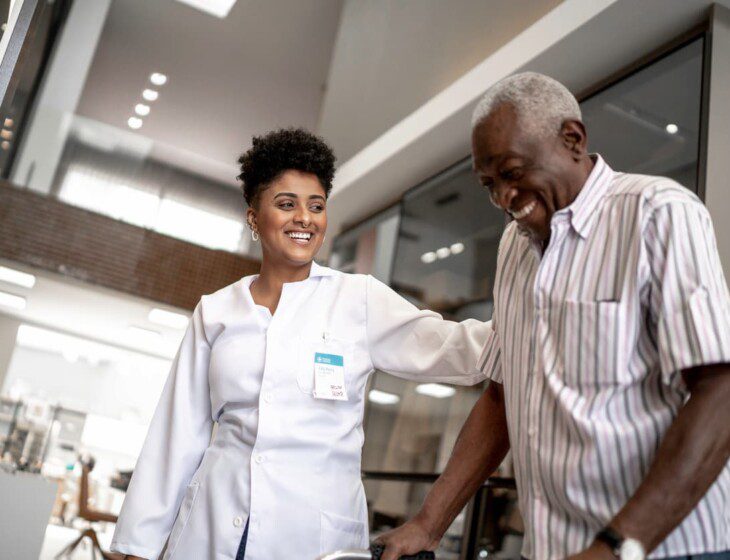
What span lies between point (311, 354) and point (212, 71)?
566cm

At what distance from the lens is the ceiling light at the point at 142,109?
6.73 meters

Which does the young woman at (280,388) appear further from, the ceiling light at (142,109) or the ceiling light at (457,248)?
the ceiling light at (142,109)

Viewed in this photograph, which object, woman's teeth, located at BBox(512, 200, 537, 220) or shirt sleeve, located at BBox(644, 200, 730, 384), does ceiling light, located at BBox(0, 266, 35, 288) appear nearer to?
woman's teeth, located at BBox(512, 200, 537, 220)

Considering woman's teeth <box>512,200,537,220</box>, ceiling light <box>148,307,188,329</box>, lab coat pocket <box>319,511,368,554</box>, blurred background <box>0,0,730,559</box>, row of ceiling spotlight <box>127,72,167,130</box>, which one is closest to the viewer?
woman's teeth <box>512,200,537,220</box>

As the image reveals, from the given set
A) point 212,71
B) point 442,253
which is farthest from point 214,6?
point 442,253

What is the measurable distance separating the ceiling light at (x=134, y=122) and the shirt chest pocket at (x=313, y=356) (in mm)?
5452

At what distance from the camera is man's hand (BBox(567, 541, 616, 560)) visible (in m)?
0.89

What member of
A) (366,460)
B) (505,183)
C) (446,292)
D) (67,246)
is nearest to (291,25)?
(67,246)

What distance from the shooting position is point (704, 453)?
0.91m

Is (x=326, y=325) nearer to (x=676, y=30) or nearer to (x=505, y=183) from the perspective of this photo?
(x=505, y=183)

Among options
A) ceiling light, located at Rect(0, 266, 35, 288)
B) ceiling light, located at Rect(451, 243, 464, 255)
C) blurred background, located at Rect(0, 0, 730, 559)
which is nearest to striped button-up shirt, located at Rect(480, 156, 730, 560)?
blurred background, located at Rect(0, 0, 730, 559)

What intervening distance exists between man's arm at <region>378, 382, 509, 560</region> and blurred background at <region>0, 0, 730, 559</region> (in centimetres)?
164

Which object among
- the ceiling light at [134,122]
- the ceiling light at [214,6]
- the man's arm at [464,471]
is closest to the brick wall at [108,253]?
the ceiling light at [134,122]

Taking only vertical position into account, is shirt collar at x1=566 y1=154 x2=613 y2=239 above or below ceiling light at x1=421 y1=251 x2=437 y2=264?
below
